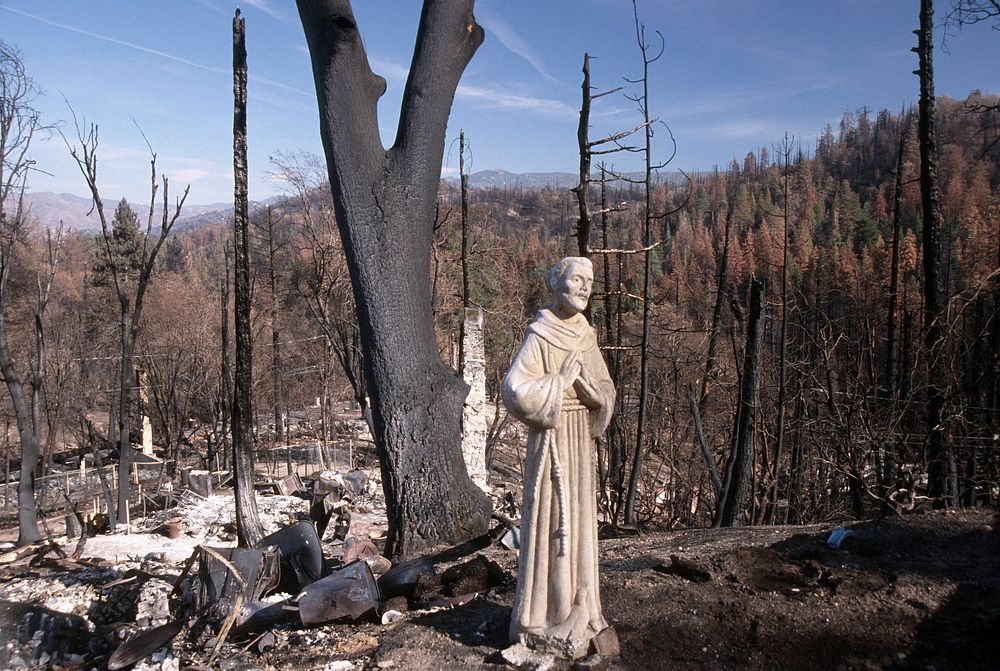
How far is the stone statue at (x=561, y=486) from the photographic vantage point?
3.83 metres

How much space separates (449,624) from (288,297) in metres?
21.9

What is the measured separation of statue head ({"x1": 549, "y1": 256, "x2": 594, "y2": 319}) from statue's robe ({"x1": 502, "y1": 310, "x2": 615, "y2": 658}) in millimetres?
111

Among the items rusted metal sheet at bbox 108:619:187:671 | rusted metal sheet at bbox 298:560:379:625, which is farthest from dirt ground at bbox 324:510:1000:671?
rusted metal sheet at bbox 108:619:187:671

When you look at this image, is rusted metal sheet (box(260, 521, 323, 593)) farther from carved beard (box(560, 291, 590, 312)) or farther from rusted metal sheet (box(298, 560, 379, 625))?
carved beard (box(560, 291, 590, 312))

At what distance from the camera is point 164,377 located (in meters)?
21.9

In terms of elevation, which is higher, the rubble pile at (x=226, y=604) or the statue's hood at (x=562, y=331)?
the statue's hood at (x=562, y=331)

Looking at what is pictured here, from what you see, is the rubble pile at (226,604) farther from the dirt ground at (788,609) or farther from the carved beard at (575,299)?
the carved beard at (575,299)

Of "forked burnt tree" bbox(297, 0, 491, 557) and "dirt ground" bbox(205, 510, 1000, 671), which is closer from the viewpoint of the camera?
"dirt ground" bbox(205, 510, 1000, 671)

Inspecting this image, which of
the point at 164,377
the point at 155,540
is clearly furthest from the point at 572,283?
the point at 164,377

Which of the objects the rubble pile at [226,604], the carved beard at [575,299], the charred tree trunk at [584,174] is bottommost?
the rubble pile at [226,604]

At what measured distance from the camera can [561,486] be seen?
12.5 ft

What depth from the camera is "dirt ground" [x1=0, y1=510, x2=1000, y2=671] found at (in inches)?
162

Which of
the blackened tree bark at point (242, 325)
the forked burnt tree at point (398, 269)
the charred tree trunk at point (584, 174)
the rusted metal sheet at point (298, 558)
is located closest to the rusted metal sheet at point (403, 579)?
the rusted metal sheet at point (298, 558)

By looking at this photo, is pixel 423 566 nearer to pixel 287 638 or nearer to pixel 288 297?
pixel 287 638
